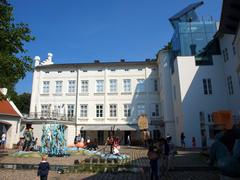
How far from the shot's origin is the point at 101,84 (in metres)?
36.3

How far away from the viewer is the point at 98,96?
117ft

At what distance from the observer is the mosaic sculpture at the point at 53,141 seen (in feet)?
59.4

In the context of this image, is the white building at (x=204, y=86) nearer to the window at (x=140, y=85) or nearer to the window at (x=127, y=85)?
the window at (x=140, y=85)

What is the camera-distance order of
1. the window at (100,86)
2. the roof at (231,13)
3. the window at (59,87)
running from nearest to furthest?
1. the roof at (231,13)
2. the window at (100,86)
3. the window at (59,87)

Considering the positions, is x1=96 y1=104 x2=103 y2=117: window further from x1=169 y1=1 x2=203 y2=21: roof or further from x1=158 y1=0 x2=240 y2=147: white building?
x1=169 y1=1 x2=203 y2=21: roof

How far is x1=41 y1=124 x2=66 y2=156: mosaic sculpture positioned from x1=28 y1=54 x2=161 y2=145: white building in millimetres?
13431

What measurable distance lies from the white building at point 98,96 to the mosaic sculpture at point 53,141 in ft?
44.1

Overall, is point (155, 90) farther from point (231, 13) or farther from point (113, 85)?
point (231, 13)

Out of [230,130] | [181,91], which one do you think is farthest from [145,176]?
[181,91]

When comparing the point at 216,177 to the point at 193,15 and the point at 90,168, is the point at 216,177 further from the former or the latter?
the point at 193,15

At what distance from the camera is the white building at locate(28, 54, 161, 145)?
34.1 metres

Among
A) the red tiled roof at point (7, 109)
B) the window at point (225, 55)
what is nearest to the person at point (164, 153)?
the window at point (225, 55)

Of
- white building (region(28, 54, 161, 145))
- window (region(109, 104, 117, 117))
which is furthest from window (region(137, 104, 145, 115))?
window (region(109, 104, 117, 117))

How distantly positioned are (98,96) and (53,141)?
1809cm
